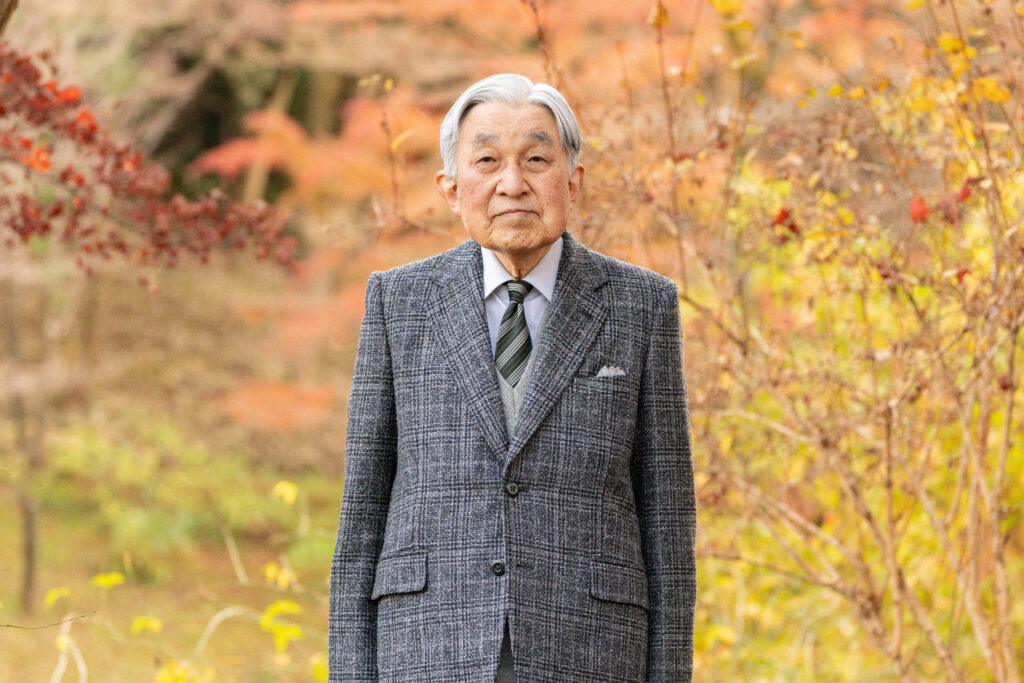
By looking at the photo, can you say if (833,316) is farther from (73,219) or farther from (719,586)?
(73,219)

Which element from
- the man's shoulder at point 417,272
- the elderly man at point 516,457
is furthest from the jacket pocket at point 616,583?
the man's shoulder at point 417,272

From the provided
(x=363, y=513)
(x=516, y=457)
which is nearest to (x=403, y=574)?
(x=363, y=513)

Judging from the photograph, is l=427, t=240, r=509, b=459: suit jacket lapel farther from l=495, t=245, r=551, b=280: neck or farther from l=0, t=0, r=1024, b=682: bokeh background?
l=0, t=0, r=1024, b=682: bokeh background

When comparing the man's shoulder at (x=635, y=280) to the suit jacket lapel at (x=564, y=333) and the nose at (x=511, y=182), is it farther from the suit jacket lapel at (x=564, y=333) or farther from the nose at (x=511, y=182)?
the nose at (x=511, y=182)

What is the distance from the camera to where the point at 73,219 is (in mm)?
2998

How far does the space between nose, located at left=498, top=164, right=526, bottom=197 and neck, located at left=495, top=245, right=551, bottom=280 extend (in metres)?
0.14

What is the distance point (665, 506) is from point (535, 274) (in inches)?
16.4

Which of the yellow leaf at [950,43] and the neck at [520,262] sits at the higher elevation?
the yellow leaf at [950,43]

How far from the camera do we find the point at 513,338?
184 cm

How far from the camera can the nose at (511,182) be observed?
1.71 meters

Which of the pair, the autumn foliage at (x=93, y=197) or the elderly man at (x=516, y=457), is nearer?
the elderly man at (x=516, y=457)

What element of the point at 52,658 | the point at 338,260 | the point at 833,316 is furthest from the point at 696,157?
the point at 338,260

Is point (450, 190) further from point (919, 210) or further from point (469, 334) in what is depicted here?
point (919, 210)

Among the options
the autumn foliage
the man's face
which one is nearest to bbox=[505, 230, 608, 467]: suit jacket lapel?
the man's face
